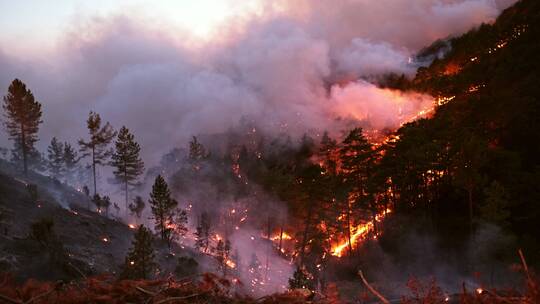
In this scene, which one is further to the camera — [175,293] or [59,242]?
[59,242]

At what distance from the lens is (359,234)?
49938 mm

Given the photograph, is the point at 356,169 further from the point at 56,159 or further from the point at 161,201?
the point at 56,159

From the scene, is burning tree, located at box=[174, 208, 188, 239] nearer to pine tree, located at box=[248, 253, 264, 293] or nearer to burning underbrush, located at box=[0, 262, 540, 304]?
pine tree, located at box=[248, 253, 264, 293]

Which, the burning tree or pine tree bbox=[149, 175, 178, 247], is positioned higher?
pine tree bbox=[149, 175, 178, 247]

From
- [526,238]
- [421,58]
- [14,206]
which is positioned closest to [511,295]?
[526,238]

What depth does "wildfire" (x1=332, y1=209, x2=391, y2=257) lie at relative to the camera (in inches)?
1912

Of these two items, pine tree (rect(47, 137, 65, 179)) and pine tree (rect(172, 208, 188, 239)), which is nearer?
pine tree (rect(172, 208, 188, 239))

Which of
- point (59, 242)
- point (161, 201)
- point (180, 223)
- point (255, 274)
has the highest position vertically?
point (161, 201)

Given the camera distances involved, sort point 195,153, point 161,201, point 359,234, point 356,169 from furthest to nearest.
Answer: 1. point 195,153
2. point 359,234
3. point 356,169
4. point 161,201

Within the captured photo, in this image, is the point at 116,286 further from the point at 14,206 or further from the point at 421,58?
the point at 421,58

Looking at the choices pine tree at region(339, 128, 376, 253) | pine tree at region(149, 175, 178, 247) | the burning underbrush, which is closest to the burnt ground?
pine tree at region(149, 175, 178, 247)

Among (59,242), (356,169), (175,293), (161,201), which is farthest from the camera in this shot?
(356,169)

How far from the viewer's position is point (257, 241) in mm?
66438

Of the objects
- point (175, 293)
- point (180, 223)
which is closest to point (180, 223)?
point (180, 223)
